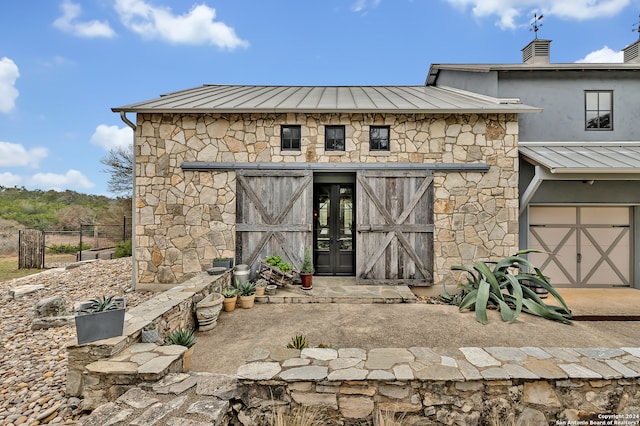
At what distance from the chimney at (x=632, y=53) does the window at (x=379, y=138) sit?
8603 millimetres

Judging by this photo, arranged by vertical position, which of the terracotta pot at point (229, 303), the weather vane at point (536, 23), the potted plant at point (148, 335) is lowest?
the terracotta pot at point (229, 303)

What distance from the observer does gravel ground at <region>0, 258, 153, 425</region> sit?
2377mm

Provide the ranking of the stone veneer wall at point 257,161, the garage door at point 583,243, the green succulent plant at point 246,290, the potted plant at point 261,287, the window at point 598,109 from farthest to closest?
the window at point 598,109
the garage door at point 583,243
the stone veneer wall at point 257,161
the potted plant at point 261,287
the green succulent plant at point 246,290

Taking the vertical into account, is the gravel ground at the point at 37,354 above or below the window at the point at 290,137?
below

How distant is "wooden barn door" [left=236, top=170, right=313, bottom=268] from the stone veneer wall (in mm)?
264

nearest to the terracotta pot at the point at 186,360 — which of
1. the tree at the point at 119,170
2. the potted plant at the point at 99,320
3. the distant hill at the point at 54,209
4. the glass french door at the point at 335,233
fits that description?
the potted plant at the point at 99,320

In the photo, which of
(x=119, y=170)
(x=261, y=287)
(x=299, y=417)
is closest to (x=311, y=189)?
(x=261, y=287)

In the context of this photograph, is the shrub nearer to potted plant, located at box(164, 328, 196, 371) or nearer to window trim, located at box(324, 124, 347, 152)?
window trim, located at box(324, 124, 347, 152)

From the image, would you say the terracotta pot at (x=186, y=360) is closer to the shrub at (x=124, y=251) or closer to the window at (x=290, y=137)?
the window at (x=290, y=137)

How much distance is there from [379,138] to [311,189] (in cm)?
200

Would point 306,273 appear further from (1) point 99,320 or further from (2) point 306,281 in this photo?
(1) point 99,320

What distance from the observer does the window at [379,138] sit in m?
6.33

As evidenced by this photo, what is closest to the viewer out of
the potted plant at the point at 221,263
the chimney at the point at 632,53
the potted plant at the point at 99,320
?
the potted plant at the point at 99,320

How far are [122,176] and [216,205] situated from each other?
13.0m
